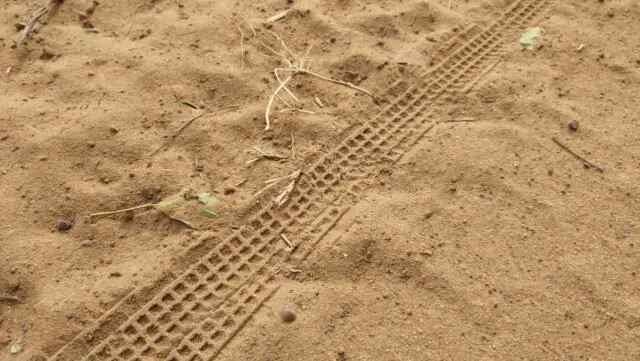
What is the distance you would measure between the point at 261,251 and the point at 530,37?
79.3 inches

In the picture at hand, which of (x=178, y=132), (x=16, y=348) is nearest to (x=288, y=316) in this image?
(x=16, y=348)

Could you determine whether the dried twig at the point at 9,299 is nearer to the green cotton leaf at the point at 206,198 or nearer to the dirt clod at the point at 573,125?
the green cotton leaf at the point at 206,198

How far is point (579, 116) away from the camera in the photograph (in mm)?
2447

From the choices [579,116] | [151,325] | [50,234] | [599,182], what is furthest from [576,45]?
[50,234]

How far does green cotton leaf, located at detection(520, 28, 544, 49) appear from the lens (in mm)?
2816

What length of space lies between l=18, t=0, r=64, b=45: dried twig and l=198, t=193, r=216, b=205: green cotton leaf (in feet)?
4.65

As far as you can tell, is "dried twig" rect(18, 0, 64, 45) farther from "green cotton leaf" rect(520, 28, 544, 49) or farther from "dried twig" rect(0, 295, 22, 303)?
"green cotton leaf" rect(520, 28, 544, 49)

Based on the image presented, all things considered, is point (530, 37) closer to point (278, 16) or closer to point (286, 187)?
point (278, 16)

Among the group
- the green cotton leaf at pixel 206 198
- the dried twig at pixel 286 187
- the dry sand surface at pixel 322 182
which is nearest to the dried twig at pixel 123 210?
the dry sand surface at pixel 322 182

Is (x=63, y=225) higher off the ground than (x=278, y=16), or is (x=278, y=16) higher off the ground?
(x=278, y=16)

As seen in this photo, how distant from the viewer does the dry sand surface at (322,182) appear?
5.82ft

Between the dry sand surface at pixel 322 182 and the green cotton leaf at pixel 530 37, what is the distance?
0.17ft

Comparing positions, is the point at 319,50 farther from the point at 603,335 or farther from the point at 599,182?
the point at 603,335

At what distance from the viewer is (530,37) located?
2855 mm
